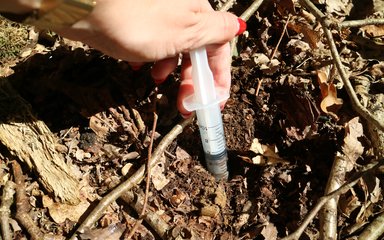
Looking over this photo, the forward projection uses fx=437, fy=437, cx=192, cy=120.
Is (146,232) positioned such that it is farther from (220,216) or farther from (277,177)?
(277,177)

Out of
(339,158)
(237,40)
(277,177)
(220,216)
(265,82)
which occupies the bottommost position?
(220,216)

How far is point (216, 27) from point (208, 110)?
16.2 inches

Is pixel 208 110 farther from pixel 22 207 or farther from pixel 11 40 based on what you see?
pixel 11 40

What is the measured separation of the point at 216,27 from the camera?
1.80m

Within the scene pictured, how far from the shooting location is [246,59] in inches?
98.9

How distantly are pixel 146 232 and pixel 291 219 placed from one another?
71 cm

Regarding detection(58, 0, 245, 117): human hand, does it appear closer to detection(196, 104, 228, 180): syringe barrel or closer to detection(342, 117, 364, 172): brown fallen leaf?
detection(196, 104, 228, 180): syringe barrel

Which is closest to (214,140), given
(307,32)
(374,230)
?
(374,230)

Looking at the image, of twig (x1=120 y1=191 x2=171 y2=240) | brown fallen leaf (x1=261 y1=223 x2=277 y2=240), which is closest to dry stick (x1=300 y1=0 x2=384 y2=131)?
brown fallen leaf (x1=261 y1=223 x2=277 y2=240)

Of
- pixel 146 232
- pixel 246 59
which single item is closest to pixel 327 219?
pixel 146 232

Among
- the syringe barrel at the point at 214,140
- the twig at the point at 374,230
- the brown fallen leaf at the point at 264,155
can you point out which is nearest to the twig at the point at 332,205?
the twig at the point at 374,230

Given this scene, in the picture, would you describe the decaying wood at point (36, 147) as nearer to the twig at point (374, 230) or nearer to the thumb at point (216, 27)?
the thumb at point (216, 27)

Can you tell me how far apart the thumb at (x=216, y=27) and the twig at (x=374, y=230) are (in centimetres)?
107

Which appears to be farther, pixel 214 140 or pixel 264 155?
pixel 264 155
